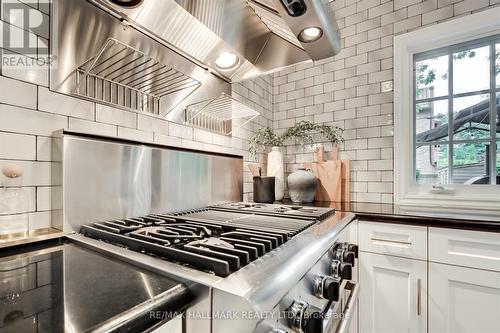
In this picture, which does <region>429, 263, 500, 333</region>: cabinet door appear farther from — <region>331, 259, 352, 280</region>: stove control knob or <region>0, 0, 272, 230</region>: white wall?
<region>0, 0, 272, 230</region>: white wall

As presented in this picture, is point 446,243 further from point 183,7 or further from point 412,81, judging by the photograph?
point 183,7

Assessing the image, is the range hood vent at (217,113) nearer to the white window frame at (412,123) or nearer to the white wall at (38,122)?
the white wall at (38,122)

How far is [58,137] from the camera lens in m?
0.79

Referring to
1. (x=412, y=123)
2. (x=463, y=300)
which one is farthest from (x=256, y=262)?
(x=412, y=123)

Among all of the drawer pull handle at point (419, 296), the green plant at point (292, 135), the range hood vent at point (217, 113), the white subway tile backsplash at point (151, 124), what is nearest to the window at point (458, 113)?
the green plant at point (292, 135)

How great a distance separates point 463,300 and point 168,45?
1676mm

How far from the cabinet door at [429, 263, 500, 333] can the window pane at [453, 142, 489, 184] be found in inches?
27.9

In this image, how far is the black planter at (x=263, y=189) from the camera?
1680 mm

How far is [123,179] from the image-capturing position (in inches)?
37.7

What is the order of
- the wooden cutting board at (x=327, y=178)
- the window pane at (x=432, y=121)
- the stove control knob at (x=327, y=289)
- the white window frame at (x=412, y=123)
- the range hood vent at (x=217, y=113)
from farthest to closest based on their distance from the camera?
the wooden cutting board at (x=327, y=178) < the window pane at (x=432, y=121) < the white window frame at (x=412, y=123) < the range hood vent at (x=217, y=113) < the stove control knob at (x=327, y=289)

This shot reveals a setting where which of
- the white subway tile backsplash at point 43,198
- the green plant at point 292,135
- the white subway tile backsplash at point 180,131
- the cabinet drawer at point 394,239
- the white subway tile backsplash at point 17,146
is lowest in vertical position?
the cabinet drawer at point 394,239

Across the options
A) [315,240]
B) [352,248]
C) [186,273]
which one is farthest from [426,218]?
[186,273]

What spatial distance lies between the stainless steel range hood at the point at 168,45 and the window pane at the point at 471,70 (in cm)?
111

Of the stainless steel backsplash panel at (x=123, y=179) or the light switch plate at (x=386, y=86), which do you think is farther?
the light switch plate at (x=386, y=86)
